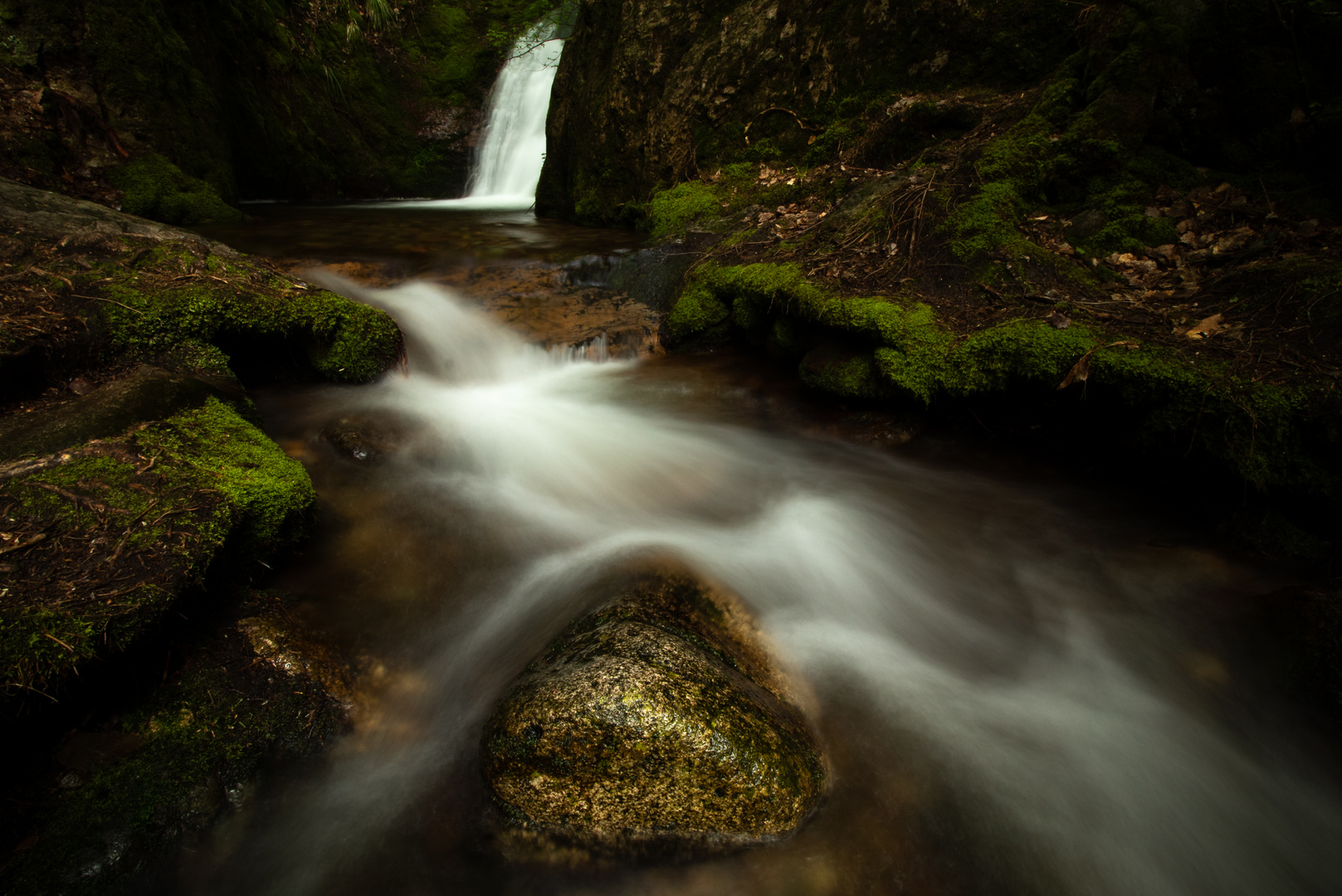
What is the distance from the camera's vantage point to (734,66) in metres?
7.32

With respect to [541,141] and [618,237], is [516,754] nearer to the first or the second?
[618,237]

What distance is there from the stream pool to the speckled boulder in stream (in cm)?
11

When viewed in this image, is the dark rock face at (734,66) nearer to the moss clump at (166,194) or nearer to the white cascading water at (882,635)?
the white cascading water at (882,635)

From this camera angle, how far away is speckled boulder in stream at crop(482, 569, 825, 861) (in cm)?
216

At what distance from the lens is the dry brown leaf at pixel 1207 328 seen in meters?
3.41

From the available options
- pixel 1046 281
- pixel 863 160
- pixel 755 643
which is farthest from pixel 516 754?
pixel 863 160

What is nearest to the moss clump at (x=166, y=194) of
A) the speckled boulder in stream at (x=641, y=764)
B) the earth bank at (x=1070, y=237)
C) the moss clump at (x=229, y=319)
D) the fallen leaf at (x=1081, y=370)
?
the moss clump at (x=229, y=319)

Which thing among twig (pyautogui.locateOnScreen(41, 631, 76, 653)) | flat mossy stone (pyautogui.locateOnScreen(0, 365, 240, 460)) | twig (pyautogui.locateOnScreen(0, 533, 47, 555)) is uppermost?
flat mossy stone (pyautogui.locateOnScreen(0, 365, 240, 460))

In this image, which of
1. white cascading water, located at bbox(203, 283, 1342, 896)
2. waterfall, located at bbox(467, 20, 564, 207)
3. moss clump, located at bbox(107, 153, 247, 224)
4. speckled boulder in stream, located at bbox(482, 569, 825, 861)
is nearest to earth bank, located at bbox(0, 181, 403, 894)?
white cascading water, located at bbox(203, 283, 1342, 896)

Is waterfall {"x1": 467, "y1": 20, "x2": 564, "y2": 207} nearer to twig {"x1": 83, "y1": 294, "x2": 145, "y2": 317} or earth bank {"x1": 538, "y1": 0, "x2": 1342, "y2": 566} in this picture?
earth bank {"x1": 538, "y1": 0, "x2": 1342, "y2": 566}

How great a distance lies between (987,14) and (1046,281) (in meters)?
3.90

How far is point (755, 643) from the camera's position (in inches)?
116

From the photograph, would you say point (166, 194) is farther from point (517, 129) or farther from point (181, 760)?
point (181, 760)

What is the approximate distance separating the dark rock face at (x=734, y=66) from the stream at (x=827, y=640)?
3.90m
